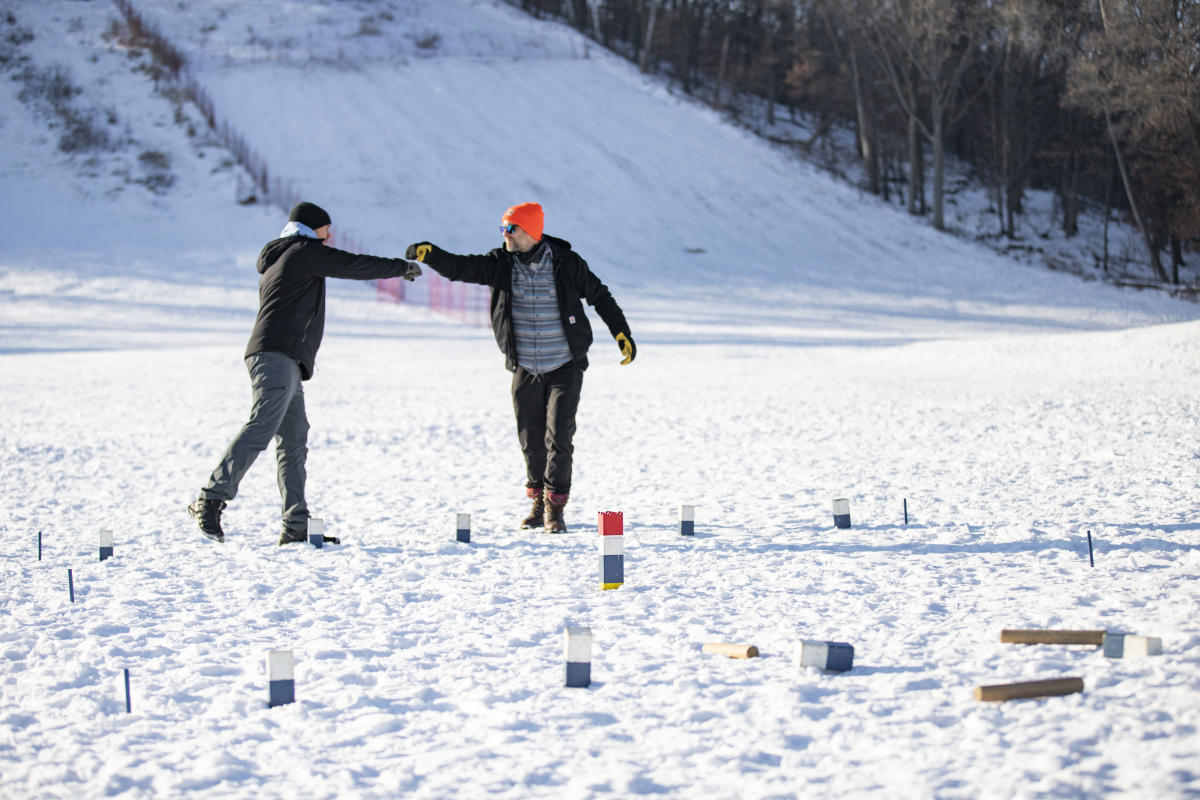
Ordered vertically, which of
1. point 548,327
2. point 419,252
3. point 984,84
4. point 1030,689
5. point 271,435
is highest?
point 984,84

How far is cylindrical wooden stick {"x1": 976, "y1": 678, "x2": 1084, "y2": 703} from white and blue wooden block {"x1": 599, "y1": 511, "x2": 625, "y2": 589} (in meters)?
1.73

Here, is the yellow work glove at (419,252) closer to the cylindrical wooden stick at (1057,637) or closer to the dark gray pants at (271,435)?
the dark gray pants at (271,435)

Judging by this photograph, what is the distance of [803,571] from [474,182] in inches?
1167

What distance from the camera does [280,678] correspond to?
3441 mm

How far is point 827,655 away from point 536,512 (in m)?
2.92

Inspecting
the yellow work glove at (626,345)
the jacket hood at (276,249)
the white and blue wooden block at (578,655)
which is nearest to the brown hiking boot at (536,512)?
the yellow work glove at (626,345)

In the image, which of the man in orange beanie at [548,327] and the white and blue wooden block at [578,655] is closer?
the white and blue wooden block at [578,655]

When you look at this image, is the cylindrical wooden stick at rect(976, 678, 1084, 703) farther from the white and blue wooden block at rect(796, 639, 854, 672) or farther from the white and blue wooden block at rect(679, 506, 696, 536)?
the white and blue wooden block at rect(679, 506, 696, 536)

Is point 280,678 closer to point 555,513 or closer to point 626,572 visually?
point 626,572

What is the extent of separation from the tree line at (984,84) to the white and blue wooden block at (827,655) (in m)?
17.4

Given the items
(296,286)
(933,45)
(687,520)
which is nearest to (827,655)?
(687,520)

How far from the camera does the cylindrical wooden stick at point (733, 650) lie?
3781 mm

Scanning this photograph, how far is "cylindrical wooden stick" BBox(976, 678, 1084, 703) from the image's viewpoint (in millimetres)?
3258

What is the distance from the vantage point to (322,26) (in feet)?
139
